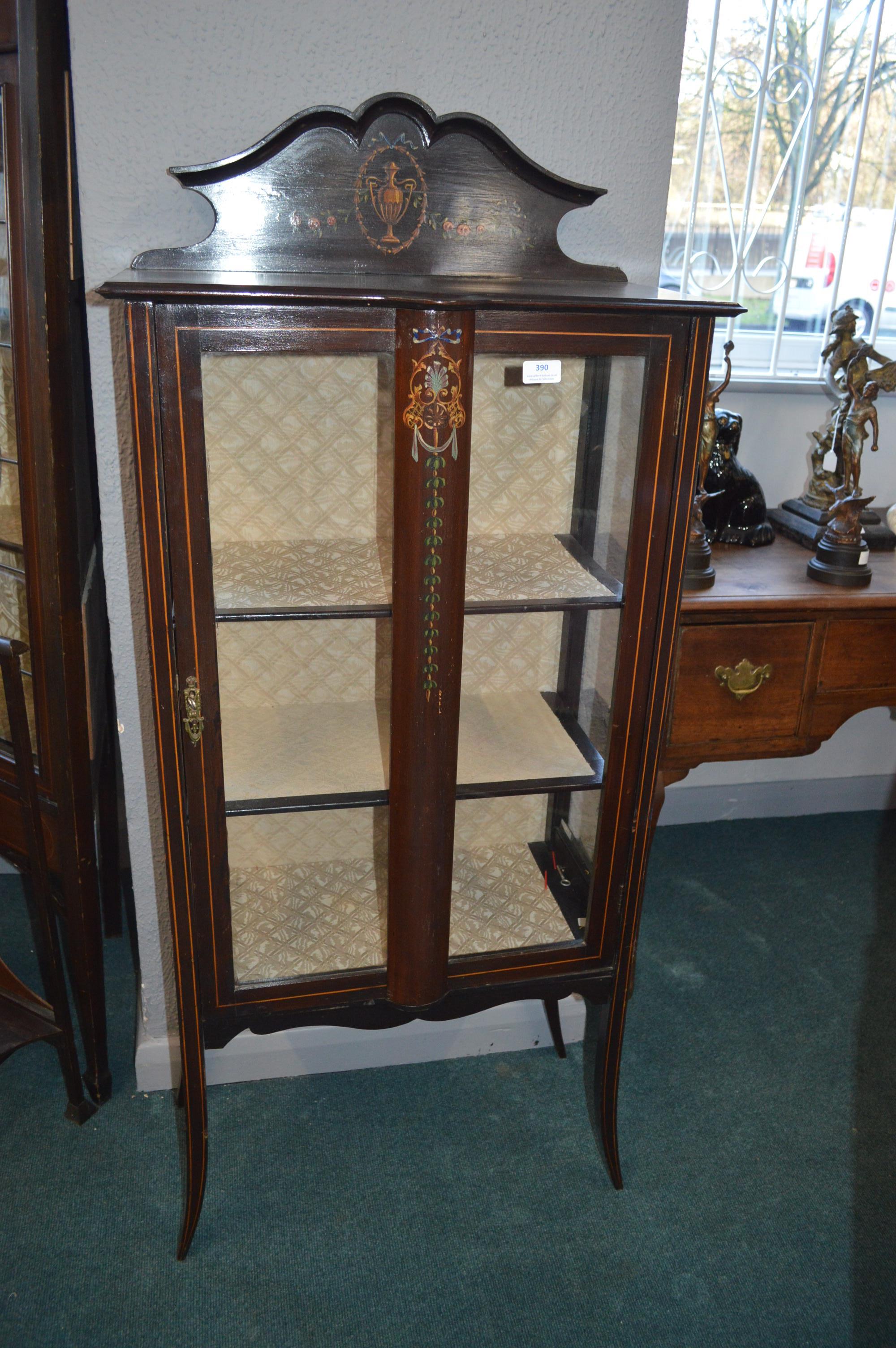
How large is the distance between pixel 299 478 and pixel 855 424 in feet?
4.26

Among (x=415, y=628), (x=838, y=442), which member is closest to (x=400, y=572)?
(x=415, y=628)

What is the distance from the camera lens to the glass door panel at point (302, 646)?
1330 millimetres

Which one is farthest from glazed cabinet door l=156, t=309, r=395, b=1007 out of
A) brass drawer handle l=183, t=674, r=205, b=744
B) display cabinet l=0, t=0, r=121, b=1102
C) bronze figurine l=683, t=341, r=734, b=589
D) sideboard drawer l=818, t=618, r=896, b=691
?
sideboard drawer l=818, t=618, r=896, b=691

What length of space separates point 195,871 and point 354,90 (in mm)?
1161

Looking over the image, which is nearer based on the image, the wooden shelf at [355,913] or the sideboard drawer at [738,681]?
the wooden shelf at [355,913]

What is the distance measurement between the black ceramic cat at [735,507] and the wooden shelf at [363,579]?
903 millimetres

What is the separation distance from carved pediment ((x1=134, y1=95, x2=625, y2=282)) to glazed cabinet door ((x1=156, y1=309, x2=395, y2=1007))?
30cm

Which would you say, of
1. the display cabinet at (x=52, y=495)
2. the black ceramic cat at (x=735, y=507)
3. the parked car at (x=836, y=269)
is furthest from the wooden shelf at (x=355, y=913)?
the parked car at (x=836, y=269)

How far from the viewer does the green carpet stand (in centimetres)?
162

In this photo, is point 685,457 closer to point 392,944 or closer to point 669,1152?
point 392,944

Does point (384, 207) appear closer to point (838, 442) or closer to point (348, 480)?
point (348, 480)

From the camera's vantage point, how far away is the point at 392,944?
62.2 inches

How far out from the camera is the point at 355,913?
167 centimetres

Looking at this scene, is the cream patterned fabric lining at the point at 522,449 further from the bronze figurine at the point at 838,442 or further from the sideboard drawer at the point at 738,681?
the bronze figurine at the point at 838,442
